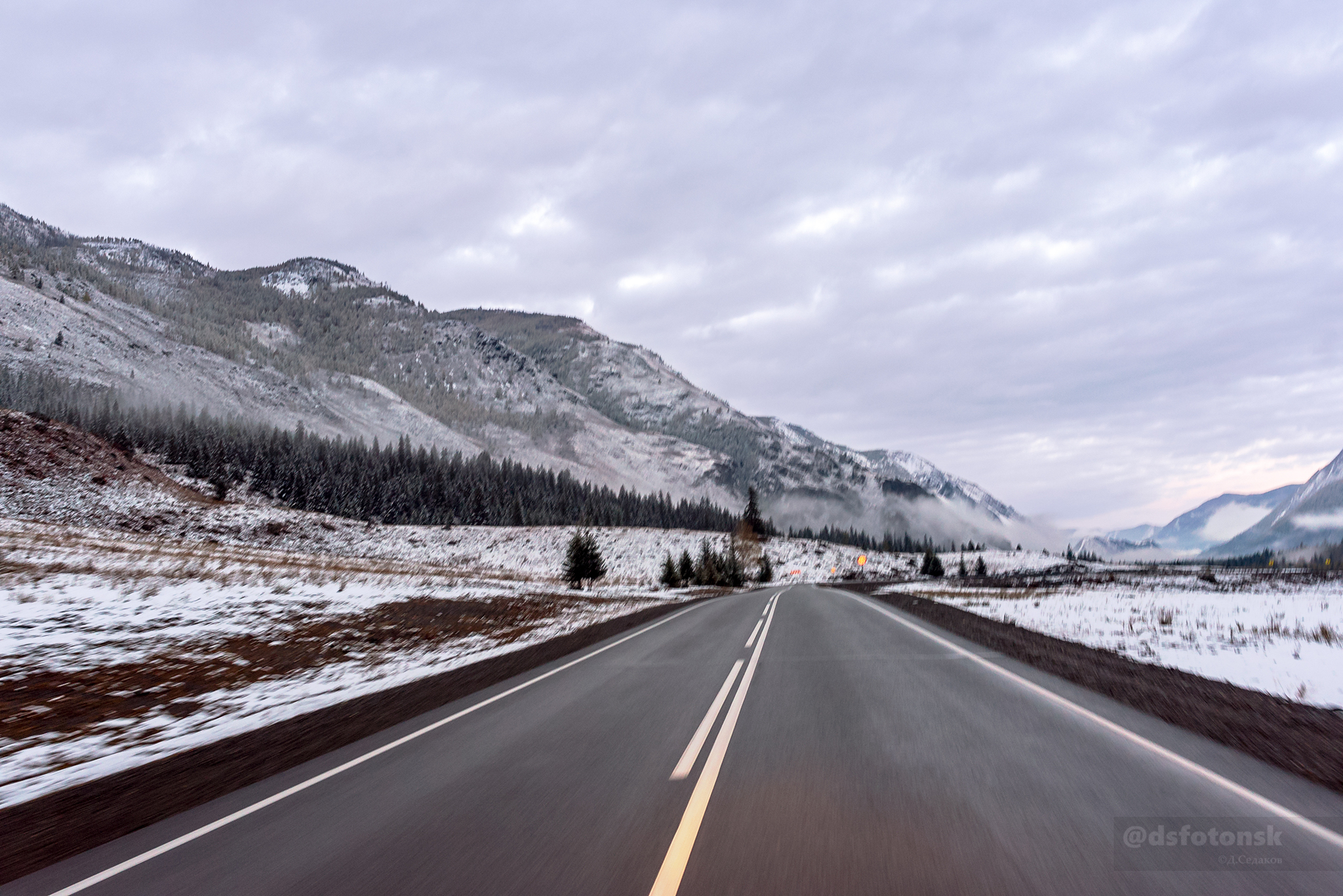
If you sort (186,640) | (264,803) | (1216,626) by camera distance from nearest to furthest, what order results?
(264,803), (186,640), (1216,626)

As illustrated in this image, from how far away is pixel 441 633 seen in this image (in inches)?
749

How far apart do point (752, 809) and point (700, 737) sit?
2.25m

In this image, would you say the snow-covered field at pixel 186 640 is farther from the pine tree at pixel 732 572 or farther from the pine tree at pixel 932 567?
the pine tree at pixel 932 567

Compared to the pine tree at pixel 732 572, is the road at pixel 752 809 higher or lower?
higher

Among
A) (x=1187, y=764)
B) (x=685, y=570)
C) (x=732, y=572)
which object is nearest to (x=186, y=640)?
(x=1187, y=764)

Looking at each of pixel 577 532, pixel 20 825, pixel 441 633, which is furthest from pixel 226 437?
pixel 20 825

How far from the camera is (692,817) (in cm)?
485

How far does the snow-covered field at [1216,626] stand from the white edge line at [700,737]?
22.1 feet

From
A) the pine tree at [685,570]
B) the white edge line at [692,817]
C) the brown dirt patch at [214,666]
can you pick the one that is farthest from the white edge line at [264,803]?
the pine tree at [685,570]

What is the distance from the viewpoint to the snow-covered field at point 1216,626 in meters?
9.52

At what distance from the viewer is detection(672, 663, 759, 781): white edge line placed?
602 cm

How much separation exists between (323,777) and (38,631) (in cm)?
1010

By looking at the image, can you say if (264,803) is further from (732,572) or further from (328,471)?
(328,471)

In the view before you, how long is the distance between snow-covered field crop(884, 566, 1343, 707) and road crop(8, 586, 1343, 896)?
3255mm
